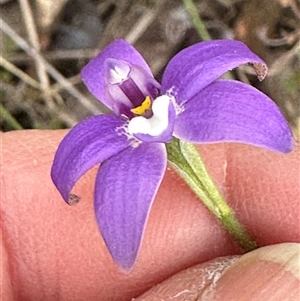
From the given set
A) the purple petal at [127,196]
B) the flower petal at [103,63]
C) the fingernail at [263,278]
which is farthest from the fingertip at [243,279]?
the flower petal at [103,63]

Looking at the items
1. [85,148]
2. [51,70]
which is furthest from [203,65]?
[51,70]

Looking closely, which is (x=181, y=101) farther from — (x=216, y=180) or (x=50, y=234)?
(x=50, y=234)

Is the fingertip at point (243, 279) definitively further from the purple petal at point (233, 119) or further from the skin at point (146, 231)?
the purple petal at point (233, 119)

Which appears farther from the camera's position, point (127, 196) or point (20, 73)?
point (20, 73)

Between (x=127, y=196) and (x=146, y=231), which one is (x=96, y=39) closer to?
(x=146, y=231)

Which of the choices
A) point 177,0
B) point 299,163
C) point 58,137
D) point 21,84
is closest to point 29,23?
point 21,84
